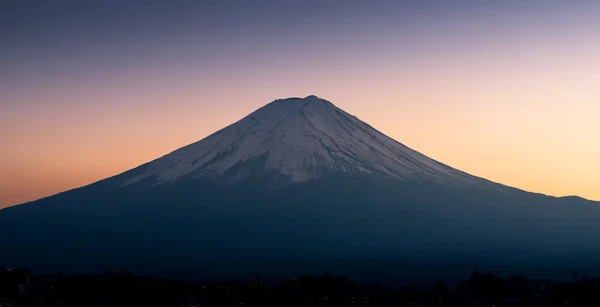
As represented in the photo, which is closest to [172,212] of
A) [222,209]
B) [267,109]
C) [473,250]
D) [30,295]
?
[222,209]

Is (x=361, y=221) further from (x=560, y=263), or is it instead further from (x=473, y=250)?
(x=560, y=263)

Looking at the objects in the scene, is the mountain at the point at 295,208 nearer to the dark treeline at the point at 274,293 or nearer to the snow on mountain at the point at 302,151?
the snow on mountain at the point at 302,151

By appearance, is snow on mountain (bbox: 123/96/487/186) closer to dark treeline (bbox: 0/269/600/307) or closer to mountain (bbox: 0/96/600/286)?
mountain (bbox: 0/96/600/286)

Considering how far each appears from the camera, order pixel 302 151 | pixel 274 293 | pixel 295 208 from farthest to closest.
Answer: pixel 302 151 < pixel 295 208 < pixel 274 293

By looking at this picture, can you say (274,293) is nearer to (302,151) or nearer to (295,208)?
(295,208)

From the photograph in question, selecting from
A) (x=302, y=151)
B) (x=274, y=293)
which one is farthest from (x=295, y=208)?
(x=274, y=293)
